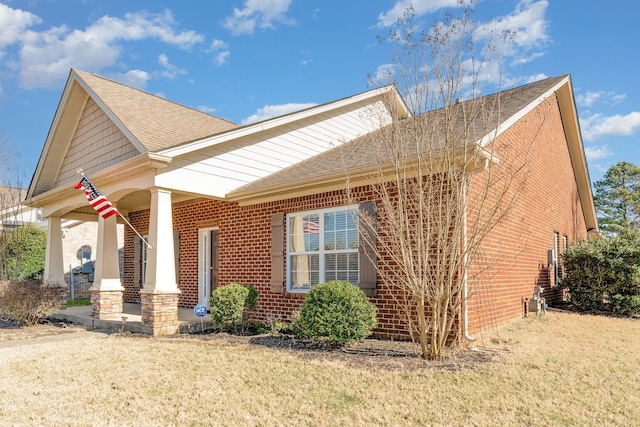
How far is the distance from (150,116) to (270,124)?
2878mm

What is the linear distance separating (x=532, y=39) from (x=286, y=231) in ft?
18.3

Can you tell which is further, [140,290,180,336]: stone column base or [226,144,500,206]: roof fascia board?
[140,290,180,336]: stone column base

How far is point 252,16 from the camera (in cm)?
1233

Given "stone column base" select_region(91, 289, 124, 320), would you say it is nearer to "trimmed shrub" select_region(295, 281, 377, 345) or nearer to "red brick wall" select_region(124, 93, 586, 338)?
"red brick wall" select_region(124, 93, 586, 338)

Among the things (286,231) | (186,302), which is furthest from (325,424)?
(186,302)

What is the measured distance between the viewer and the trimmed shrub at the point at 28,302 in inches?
406

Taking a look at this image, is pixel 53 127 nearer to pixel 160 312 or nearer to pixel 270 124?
pixel 270 124

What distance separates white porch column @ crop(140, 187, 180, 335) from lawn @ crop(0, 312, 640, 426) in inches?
51.6

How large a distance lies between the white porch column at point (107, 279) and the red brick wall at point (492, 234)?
206 centimetres

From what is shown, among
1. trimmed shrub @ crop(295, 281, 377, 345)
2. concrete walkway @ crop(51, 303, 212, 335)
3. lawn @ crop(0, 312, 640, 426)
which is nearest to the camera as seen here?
lawn @ crop(0, 312, 640, 426)

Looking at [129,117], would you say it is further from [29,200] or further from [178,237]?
[29,200]

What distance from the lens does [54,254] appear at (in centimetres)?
1323

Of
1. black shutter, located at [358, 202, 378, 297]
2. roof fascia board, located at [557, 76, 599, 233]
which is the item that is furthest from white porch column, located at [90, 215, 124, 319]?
roof fascia board, located at [557, 76, 599, 233]

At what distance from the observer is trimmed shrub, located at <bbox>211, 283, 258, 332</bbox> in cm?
857
